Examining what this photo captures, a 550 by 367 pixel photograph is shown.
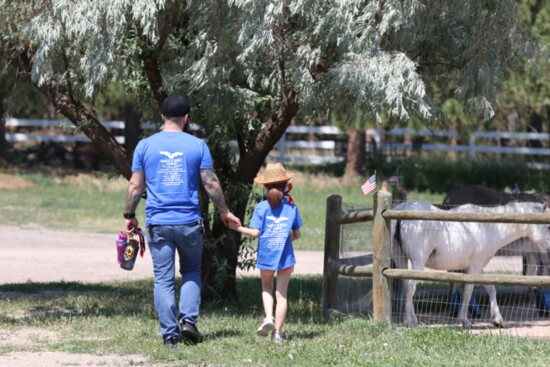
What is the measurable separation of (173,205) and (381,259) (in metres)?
2.53

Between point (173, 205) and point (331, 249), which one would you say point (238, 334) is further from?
point (331, 249)

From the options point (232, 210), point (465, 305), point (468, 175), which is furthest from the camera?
point (468, 175)

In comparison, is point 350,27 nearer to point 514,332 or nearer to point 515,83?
point 514,332

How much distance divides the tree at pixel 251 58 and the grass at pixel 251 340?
1.56 m

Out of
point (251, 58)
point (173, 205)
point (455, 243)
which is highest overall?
point (251, 58)

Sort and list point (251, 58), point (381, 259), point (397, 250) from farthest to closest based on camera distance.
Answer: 1. point (397, 250)
2. point (251, 58)
3. point (381, 259)

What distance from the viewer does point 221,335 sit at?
32.8 feet

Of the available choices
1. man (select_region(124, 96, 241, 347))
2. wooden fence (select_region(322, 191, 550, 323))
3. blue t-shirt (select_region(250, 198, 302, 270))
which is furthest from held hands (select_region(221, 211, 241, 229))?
wooden fence (select_region(322, 191, 550, 323))

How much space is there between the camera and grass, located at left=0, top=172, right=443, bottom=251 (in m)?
24.4

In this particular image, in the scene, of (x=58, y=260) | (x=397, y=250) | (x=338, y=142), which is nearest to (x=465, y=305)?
(x=397, y=250)

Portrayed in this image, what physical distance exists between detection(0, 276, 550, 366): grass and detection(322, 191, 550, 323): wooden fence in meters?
0.33

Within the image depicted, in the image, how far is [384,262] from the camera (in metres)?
10.8

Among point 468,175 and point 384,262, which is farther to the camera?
point 468,175

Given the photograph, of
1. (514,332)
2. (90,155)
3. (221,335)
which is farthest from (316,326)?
(90,155)
